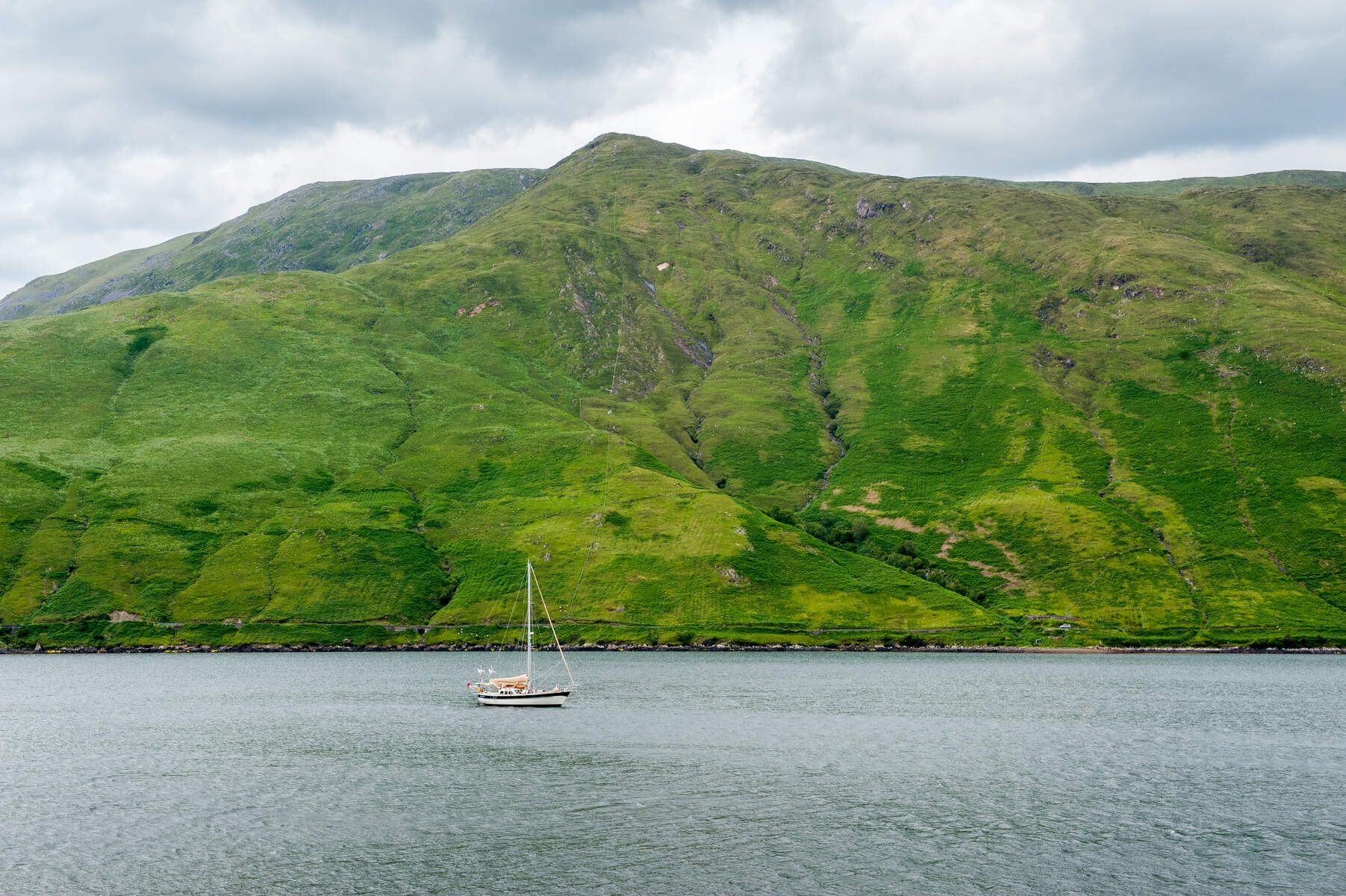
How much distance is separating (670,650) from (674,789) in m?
121

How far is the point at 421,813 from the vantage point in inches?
2335

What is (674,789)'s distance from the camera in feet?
217

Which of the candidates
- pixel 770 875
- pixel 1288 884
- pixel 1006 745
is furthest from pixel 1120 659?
pixel 770 875

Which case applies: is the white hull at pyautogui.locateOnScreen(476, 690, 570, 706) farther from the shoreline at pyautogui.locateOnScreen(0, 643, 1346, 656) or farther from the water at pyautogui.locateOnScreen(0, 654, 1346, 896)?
the shoreline at pyautogui.locateOnScreen(0, 643, 1346, 656)

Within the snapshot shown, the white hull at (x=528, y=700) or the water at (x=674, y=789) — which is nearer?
the water at (x=674, y=789)

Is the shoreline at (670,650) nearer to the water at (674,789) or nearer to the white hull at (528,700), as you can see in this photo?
the water at (674,789)

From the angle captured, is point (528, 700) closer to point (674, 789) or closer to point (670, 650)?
point (674, 789)

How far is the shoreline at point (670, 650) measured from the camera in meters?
176

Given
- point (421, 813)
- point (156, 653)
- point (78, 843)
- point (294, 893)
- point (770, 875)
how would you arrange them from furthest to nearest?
1. point (156, 653)
2. point (421, 813)
3. point (78, 843)
4. point (770, 875)
5. point (294, 893)

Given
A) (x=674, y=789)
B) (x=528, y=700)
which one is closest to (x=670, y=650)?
(x=528, y=700)

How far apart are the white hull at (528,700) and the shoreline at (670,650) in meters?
71.4

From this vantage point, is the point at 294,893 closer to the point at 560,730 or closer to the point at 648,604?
the point at 560,730

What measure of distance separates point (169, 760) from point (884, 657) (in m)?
132

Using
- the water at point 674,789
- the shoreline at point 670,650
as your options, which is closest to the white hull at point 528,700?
the water at point 674,789
